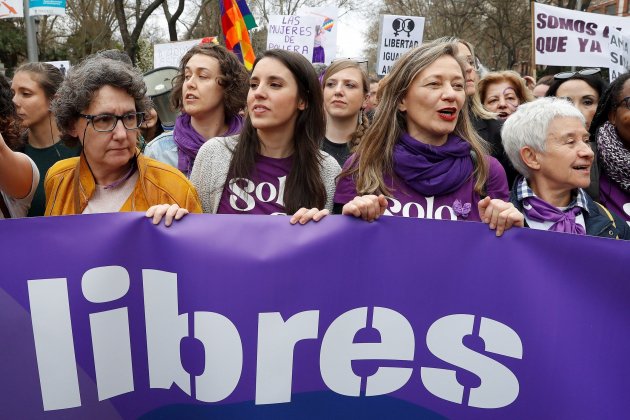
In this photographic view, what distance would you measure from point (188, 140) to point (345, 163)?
1.17 m

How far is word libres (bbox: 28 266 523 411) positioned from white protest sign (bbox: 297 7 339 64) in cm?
816

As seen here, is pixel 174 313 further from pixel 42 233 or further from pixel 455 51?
pixel 455 51

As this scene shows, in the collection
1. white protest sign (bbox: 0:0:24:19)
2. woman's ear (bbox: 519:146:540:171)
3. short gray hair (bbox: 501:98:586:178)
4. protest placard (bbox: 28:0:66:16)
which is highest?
protest placard (bbox: 28:0:66:16)

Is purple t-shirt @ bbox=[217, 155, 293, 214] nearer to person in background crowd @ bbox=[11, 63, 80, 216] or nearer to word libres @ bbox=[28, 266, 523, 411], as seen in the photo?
word libres @ bbox=[28, 266, 523, 411]

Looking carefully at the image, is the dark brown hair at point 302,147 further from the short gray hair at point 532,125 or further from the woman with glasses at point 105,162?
the short gray hair at point 532,125

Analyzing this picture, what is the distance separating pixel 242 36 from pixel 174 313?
287 inches

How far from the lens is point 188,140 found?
11.6 feet

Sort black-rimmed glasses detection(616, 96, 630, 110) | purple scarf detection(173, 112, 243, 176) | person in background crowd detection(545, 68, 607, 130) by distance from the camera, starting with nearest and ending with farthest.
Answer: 1. black-rimmed glasses detection(616, 96, 630, 110)
2. purple scarf detection(173, 112, 243, 176)
3. person in background crowd detection(545, 68, 607, 130)

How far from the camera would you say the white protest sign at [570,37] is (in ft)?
22.6

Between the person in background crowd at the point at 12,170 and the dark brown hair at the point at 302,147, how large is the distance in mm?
773

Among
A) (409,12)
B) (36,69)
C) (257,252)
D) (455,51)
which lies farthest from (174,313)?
(409,12)

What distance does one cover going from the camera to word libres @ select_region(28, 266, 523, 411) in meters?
1.87

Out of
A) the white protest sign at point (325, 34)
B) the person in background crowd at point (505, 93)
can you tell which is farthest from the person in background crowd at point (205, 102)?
the white protest sign at point (325, 34)

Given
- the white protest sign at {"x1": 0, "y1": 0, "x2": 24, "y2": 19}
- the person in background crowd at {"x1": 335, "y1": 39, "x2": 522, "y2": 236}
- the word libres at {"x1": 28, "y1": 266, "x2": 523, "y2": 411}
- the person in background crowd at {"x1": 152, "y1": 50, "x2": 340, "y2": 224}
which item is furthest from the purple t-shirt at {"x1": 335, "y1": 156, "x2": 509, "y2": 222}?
the white protest sign at {"x1": 0, "y1": 0, "x2": 24, "y2": 19}
